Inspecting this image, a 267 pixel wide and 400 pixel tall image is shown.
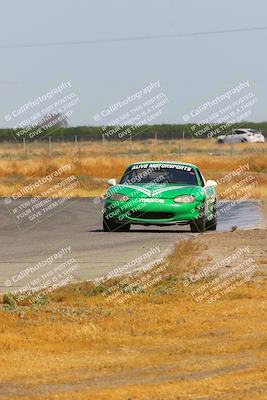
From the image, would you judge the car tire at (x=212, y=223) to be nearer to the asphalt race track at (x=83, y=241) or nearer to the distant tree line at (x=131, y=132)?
the asphalt race track at (x=83, y=241)

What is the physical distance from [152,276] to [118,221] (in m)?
9.27

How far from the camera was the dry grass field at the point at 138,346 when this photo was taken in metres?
9.80

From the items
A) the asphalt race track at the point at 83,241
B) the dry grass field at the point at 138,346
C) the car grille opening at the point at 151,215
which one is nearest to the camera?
the dry grass field at the point at 138,346

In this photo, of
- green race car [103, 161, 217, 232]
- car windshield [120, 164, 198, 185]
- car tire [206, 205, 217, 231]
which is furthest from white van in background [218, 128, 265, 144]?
green race car [103, 161, 217, 232]

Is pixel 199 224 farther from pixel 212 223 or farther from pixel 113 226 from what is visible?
pixel 113 226

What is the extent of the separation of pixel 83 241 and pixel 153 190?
203 centimetres

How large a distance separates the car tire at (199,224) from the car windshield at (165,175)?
0.73 meters

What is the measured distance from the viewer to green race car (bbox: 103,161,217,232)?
1045 inches

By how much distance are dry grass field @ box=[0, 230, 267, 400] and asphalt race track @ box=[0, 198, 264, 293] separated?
229 centimetres

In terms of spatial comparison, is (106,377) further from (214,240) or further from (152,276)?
(214,240)

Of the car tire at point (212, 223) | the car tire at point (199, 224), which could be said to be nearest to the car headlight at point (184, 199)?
the car tire at point (199, 224)

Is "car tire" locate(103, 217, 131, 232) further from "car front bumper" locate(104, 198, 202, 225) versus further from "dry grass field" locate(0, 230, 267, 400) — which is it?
"dry grass field" locate(0, 230, 267, 400)

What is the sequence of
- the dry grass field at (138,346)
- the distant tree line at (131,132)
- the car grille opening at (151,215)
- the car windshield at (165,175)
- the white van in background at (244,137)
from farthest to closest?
the distant tree line at (131,132) → the white van in background at (244,137) → the car windshield at (165,175) → the car grille opening at (151,215) → the dry grass field at (138,346)

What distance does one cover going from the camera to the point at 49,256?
22.1 metres
